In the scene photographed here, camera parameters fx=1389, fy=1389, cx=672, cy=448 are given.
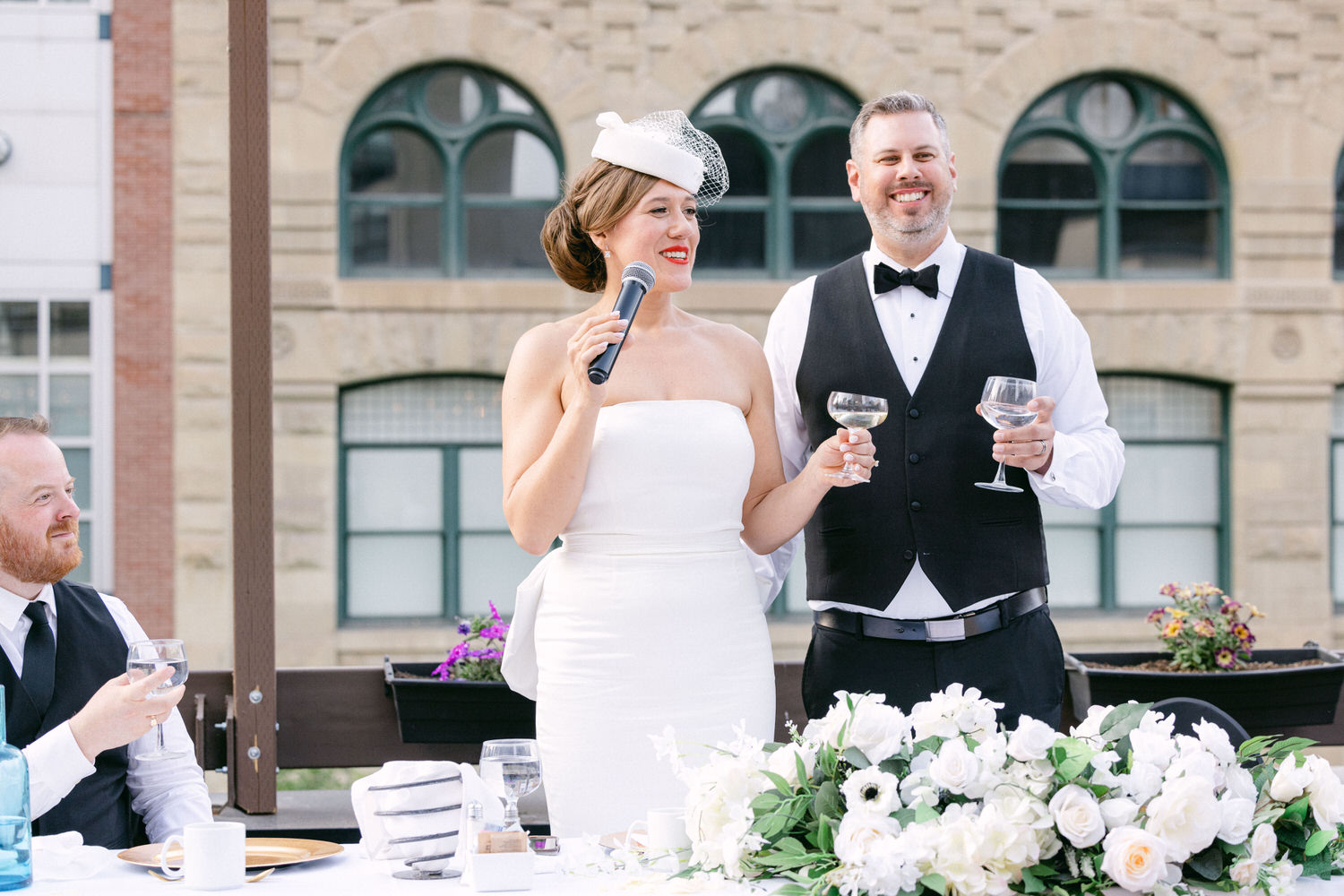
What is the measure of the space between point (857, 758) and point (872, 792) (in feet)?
0.17

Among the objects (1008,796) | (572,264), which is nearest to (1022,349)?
(572,264)

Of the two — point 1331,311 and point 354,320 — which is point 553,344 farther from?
point 1331,311

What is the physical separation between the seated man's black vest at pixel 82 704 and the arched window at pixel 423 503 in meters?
7.36

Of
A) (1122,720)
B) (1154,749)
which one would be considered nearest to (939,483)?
(1122,720)

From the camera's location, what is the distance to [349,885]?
2.00 meters

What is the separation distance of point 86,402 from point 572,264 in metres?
7.85

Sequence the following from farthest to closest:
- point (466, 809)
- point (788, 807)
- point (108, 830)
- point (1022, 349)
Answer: point (1022, 349) < point (108, 830) < point (466, 809) < point (788, 807)

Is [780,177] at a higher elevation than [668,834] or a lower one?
higher

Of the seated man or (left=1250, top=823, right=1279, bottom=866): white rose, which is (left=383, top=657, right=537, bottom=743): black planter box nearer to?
the seated man

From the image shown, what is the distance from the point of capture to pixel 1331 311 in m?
10.4

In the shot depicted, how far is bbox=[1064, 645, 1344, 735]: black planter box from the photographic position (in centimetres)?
449

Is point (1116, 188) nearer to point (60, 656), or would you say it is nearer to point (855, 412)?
point (855, 412)

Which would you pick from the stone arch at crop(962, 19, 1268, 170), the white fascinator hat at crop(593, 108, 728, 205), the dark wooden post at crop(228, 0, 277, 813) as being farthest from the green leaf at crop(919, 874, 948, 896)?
the stone arch at crop(962, 19, 1268, 170)

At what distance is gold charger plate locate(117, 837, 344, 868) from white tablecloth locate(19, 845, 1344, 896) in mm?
15
